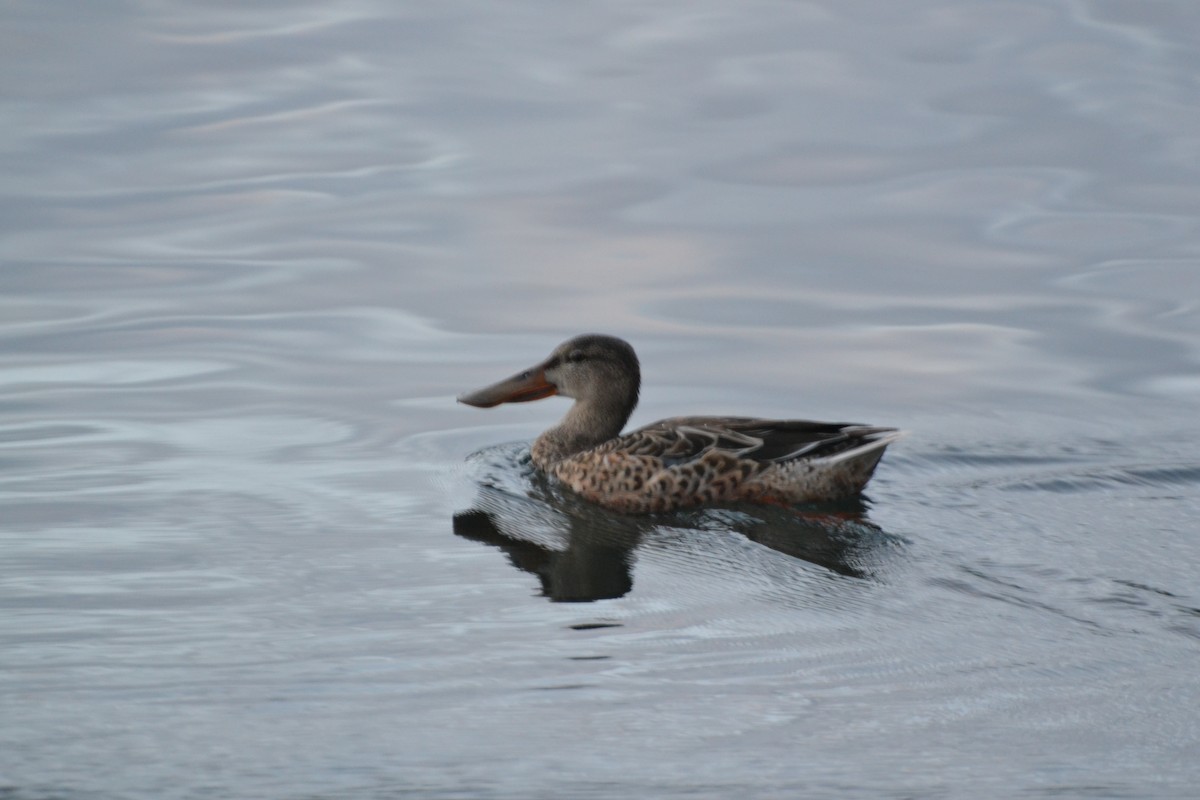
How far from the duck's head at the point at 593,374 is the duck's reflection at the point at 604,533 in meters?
0.76

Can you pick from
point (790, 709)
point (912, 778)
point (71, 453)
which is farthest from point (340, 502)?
point (912, 778)

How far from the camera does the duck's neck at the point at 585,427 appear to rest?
31.8 ft

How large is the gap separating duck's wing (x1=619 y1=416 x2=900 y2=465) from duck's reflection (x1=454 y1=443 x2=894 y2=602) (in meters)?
0.28

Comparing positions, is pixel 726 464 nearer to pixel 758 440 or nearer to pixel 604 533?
pixel 758 440

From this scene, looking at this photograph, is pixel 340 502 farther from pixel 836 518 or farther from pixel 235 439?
pixel 836 518

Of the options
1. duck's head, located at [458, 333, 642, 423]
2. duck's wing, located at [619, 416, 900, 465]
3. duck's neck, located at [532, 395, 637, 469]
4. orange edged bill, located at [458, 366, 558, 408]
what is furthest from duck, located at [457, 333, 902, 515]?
orange edged bill, located at [458, 366, 558, 408]

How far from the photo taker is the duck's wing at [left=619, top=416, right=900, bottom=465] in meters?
8.66

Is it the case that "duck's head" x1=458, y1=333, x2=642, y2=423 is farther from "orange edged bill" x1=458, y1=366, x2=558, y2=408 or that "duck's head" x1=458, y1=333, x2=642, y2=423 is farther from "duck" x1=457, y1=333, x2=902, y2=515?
"duck" x1=457, y1=333, x2=902, y2=515

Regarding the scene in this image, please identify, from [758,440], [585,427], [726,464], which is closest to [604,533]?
[726,464]

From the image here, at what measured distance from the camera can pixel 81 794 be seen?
4.99m

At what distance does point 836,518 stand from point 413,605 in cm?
245

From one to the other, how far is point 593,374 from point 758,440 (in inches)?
53.2

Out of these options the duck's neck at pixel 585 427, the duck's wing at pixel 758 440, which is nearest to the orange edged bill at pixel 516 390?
the duck's neck at pixel 585 427

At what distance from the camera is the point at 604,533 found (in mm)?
8398
